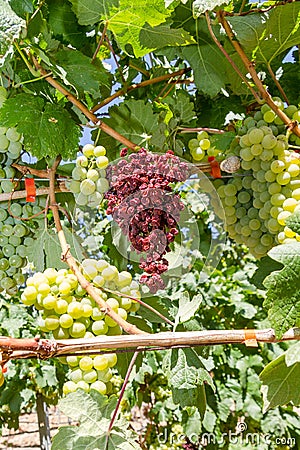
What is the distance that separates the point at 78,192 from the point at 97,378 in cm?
33

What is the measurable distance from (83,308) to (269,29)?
0.62m

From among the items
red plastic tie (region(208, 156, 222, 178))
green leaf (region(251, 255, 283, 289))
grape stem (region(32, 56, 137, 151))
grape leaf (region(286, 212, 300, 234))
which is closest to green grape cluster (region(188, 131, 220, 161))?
red plastic tie (region(208, 156, 222, 178))

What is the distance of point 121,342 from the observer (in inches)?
28.2

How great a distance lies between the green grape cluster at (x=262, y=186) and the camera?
0.98m

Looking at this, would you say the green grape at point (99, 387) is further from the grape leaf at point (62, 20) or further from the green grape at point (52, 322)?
the grape leaf at point (62, 20)

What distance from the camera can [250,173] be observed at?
1.07 m

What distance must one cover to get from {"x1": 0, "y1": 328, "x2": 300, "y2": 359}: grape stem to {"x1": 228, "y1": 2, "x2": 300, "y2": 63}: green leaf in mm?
568

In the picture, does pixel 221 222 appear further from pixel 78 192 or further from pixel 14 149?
pixel 14 149

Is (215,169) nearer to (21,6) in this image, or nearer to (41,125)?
(41,125)

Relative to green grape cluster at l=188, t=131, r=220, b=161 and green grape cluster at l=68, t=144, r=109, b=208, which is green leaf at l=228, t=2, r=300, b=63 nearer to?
green grape cluster at l=188, t=131, r=220, b=161

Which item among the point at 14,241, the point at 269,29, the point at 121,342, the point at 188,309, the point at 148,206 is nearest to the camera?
the point at 121,342

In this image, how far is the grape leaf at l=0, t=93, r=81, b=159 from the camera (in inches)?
39.5

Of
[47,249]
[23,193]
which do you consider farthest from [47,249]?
[23,193]

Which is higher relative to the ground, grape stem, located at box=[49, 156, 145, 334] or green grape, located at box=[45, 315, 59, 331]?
grape stem, located at box=[49, 156, 145, 334]
